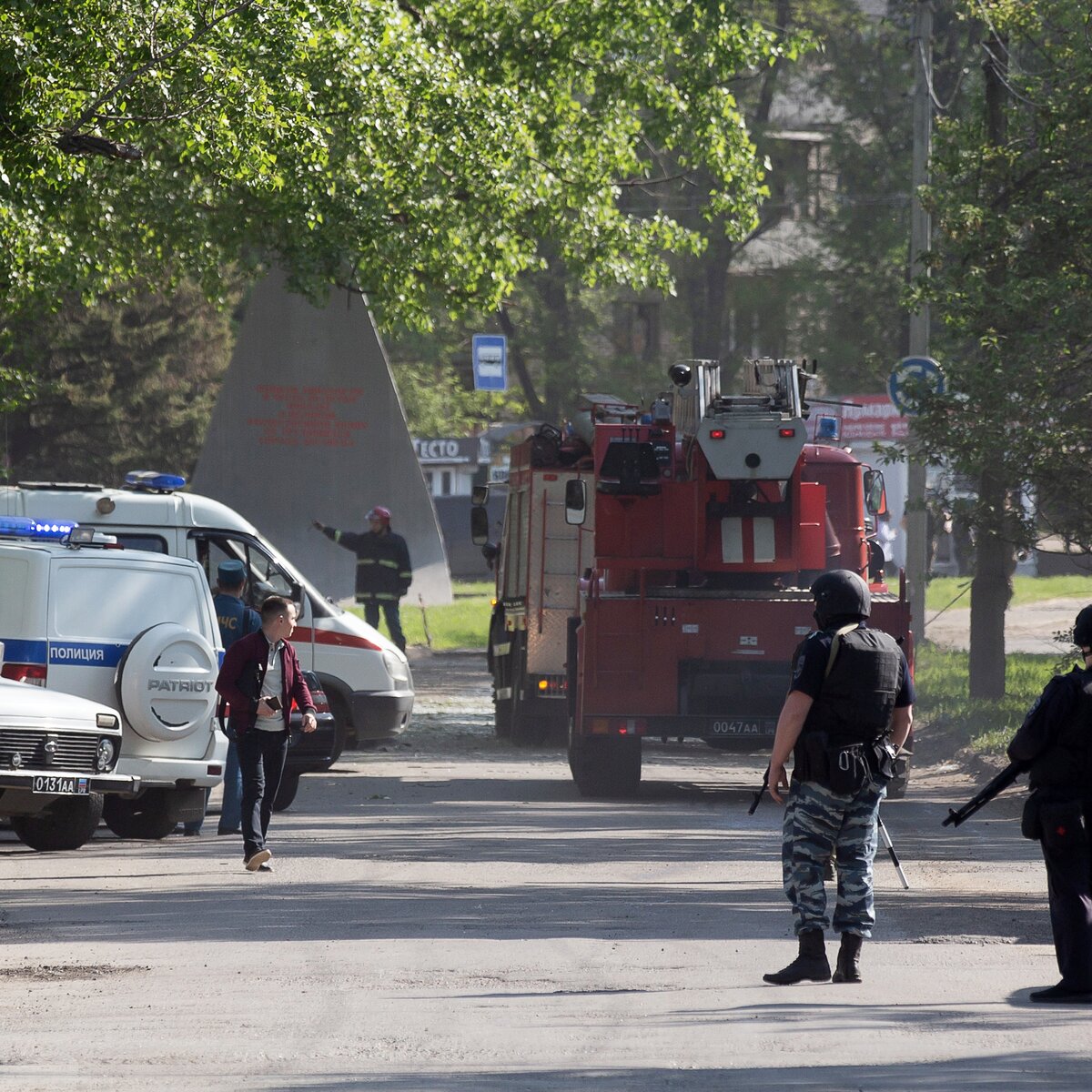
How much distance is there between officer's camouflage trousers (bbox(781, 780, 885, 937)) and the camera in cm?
791

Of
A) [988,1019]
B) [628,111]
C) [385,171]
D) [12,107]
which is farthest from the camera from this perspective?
[628,111]

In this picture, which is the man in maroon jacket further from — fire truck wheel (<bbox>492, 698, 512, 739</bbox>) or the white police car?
fire truck wheel (<bbox>492, 698, 512, 739</bbox>)

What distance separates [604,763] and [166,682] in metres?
4.30

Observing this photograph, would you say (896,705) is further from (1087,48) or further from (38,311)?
(38,311)

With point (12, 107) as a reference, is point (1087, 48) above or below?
above

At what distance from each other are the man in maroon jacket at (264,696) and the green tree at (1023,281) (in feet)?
24.2

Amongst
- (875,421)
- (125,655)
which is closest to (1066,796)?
(125,655)

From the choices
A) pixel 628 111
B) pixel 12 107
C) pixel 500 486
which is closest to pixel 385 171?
pixel 500 486

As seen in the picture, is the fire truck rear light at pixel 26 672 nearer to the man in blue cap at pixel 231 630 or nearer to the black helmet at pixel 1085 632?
the man in blue cap at pixel 231 630

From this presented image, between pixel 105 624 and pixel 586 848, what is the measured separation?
3.35 m

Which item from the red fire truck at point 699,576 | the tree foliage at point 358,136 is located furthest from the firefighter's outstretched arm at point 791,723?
the red fire truck at point 699,576

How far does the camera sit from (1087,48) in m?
16.4

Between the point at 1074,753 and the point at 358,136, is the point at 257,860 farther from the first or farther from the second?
the point at 358,136

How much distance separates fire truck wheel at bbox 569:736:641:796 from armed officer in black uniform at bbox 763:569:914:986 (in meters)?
7.70
